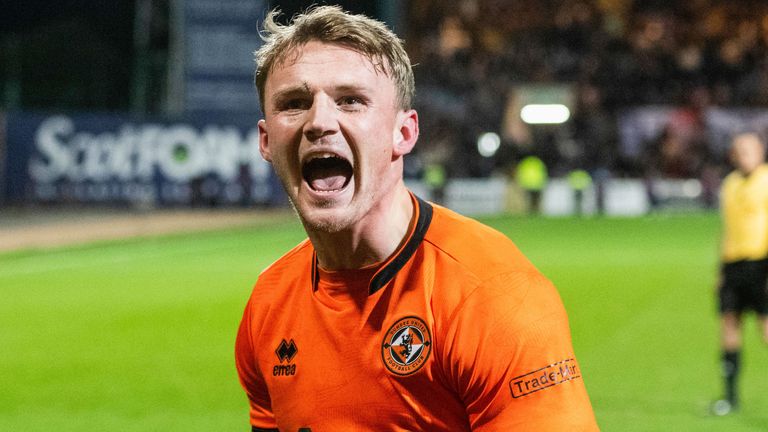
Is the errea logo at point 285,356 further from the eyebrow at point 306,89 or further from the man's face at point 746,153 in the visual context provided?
the man's face at point 746,153

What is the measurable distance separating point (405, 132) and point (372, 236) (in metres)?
0.32

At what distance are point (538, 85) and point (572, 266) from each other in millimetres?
25666

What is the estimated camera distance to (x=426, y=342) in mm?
3061

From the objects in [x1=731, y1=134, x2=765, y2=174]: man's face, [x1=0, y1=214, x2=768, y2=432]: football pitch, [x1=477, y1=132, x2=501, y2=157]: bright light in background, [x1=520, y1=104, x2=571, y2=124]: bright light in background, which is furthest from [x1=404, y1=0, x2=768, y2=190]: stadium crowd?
[x1=731, y1=134, x2=765, y2=174]: man's face

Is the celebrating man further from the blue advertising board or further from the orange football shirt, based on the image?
the blue advertising board

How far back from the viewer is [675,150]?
134 feet

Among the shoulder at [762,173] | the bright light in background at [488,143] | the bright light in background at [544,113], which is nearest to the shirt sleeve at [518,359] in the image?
the shoulder at [762,173]

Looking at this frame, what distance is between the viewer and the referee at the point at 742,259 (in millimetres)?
9023

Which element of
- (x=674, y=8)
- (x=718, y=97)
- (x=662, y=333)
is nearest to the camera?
(x=662, y=333)

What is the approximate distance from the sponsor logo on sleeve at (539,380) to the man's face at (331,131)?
2.15 ft

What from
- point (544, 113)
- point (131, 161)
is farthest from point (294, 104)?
point (544, 113)

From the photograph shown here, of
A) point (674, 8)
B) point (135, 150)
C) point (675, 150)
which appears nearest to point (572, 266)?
point (135, 150)

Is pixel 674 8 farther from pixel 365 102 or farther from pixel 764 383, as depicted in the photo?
pixel 365 102

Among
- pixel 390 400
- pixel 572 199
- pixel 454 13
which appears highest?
pixel 454 13
